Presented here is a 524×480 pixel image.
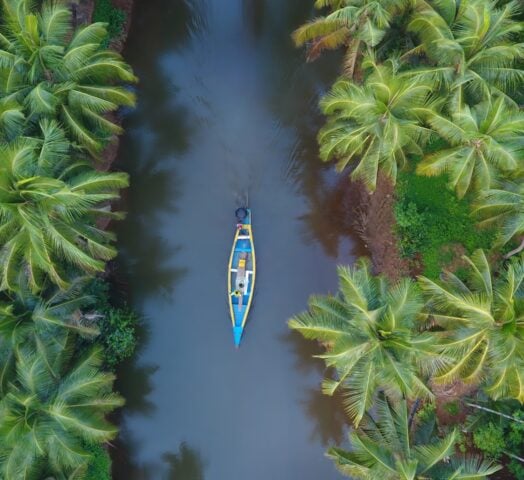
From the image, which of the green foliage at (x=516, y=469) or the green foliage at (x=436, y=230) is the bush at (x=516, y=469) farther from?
the green foliage at (x=436, y=230)

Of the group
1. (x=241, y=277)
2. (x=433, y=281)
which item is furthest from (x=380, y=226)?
(x=241, y=277)

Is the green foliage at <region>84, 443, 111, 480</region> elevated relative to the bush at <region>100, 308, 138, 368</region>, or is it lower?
lower

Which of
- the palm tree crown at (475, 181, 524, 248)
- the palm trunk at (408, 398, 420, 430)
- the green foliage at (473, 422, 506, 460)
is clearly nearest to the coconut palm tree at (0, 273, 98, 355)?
the palm trunk at (408, 398, 420, 430)

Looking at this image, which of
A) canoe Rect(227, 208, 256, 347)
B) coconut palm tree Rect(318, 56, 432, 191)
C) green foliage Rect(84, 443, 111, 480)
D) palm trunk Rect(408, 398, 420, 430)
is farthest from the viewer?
canoe Rect(227, 208, 256, 347)

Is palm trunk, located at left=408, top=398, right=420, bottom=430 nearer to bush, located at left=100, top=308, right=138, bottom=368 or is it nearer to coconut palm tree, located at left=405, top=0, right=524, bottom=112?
coconut palm tree, located at left=405, top=0, right=524, bottom=112

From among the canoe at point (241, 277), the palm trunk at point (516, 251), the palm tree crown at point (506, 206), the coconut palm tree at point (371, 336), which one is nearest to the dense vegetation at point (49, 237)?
the canoe at point (241, 277)
